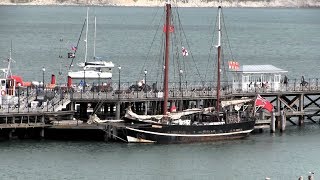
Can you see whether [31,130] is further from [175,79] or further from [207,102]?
[175,79]

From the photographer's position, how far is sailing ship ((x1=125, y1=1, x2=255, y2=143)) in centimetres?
9719

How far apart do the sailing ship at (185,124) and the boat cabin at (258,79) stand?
5.65 m

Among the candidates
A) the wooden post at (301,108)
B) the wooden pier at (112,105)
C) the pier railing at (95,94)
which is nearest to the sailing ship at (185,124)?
the wooden pier at (112,105)

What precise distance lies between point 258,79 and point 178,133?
14455mm

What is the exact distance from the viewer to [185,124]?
9812 cm

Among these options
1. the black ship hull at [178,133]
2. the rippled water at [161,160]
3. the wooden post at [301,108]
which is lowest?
the rippled water at [161,160]

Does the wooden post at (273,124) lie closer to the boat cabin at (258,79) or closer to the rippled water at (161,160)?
the rippled water at (161,160)

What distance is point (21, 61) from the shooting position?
164 meters

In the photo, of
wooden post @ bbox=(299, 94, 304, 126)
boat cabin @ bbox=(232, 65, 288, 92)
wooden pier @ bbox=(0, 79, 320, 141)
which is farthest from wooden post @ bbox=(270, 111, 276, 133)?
wooden post @ bbox=(299, 94, 304, 126)

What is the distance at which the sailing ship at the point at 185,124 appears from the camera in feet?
319

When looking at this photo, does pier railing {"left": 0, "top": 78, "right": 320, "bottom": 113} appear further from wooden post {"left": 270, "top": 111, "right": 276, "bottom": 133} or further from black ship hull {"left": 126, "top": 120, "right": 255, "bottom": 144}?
black ship hull {"left": 126, "top": 120, "right": 255, "bottom": 144}

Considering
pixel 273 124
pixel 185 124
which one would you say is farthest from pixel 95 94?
pixel 273 124

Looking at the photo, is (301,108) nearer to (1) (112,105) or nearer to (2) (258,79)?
(2) (258,79)

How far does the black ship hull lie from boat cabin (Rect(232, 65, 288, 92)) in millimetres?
8904
